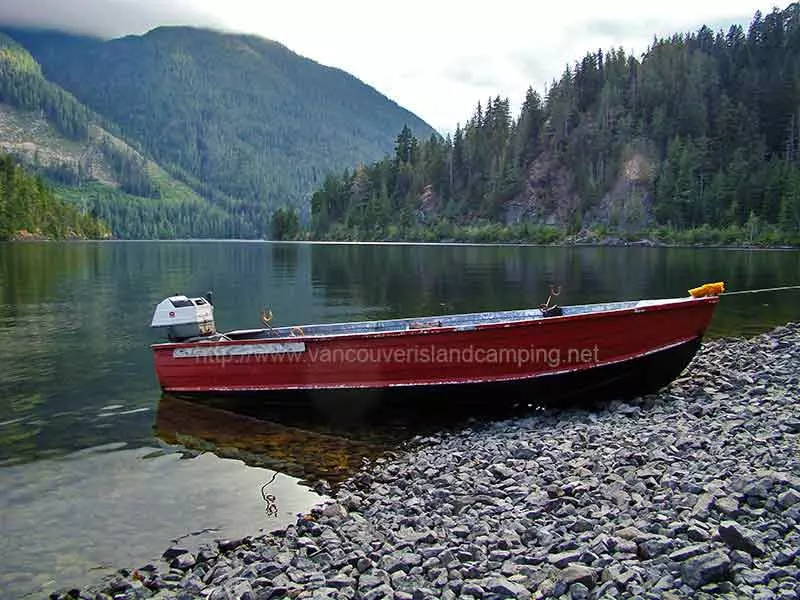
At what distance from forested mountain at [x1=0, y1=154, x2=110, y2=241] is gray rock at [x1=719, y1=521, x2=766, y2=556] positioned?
166743mm

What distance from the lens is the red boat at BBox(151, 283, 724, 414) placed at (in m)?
15.6

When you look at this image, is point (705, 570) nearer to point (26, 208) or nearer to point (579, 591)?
point (579, 591)

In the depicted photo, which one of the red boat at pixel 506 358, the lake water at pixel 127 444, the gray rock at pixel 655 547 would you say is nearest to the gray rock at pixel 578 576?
the gray rock at pixel 655 547

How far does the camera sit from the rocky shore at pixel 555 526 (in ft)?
24.0

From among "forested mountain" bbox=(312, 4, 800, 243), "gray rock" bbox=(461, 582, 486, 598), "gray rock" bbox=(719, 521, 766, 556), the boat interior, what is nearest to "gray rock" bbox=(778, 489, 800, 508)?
"gray rock" bbox=(719, 521, 766, 556)

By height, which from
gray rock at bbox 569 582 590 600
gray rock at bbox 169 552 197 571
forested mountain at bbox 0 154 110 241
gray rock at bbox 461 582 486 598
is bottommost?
gray rock at bbox 169 552 197 571

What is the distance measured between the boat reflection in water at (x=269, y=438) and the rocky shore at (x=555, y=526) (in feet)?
3.40

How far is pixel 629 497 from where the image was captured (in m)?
9.51

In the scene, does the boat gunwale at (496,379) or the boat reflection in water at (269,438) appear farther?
the boat gunwale at (496,379)

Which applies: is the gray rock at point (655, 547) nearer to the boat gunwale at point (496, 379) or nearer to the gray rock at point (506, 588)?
the gray rock at point (506, 588)

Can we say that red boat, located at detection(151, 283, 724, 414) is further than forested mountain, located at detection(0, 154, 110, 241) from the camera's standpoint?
No

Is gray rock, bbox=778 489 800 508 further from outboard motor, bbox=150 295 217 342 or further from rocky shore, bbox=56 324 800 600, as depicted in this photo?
outboard motor, bbox=150 295 217 342

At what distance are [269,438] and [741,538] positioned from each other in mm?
11116

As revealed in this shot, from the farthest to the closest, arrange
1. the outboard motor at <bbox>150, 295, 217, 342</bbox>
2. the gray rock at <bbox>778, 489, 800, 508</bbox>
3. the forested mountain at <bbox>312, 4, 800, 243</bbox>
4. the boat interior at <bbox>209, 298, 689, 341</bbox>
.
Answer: the forested mountain at <bbox>312, 4, 800, 243</bbox>, the outboard motor at <bbox>150, 295, 217, 342</bbox>, the boat interior at <bbox>209, 298, 689, 341</bbox>, the gray rock at <bbox>778, 489, 800, 508</bbox>
